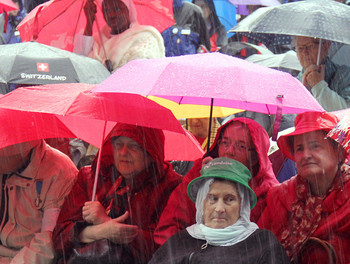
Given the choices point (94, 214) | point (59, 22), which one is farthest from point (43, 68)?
A: point (94, 214)

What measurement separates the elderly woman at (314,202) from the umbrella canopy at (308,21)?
103 cm

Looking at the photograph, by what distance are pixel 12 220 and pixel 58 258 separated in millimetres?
511

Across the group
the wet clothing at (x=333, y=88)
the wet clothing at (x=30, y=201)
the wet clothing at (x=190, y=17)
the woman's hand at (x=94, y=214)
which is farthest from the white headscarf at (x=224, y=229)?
the wet clothing at (x=190, y=17)

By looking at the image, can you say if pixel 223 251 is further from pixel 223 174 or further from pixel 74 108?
pixel 74 108

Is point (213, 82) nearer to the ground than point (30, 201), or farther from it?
farther from it

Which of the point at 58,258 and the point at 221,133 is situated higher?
the point at 221,133

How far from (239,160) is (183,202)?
0.52 m

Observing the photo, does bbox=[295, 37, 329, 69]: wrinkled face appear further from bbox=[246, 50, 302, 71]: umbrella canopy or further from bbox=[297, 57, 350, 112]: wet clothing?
bbox=[246, 50, 302, 71]: umbrella canopy

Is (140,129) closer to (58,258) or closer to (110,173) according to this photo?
(110,173)

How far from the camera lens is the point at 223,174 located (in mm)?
4672

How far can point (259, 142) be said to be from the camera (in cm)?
534

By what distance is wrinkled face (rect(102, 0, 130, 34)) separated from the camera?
25.4ft

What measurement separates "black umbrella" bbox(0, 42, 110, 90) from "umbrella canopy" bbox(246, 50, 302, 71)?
3.20 metres

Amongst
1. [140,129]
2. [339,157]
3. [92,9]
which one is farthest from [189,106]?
[92,9]
